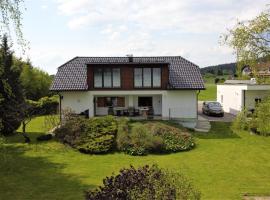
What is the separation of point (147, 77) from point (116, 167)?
45.8 ft

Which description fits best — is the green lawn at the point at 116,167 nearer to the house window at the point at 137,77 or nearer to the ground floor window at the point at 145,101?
the ground floor window at the point at 145,101

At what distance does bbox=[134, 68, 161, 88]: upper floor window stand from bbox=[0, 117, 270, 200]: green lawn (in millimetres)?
6282

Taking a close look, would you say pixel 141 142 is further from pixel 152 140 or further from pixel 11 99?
pixel 11 99

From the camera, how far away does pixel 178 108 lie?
3719cm

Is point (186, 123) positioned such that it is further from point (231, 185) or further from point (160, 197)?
point (160, 197)

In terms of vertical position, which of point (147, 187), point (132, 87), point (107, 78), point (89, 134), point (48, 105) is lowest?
point (89, 134)

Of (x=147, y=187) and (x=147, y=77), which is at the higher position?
(x=147, y=77)

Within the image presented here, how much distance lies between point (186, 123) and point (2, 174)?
18.5m

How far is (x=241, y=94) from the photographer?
44688mm

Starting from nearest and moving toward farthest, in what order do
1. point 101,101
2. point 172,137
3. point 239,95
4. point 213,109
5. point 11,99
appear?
point 11,99
point 172,137
point 101,101
point 239,95
point 213,109

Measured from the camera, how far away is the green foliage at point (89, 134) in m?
29.0

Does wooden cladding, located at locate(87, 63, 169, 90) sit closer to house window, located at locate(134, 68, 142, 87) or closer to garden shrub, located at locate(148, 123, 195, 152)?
house window, located at locate(134, 68, 142, 87)

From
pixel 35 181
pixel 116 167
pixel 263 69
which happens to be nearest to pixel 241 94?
pixel 116 167

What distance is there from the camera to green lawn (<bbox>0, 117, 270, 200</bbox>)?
19.6 meters
